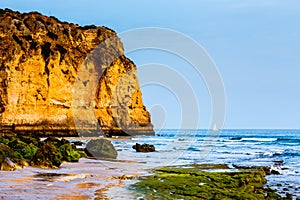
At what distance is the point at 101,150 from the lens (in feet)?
85.1

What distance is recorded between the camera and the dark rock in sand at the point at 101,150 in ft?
83.7

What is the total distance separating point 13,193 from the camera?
1109cm

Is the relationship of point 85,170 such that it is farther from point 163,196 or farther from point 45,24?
point 45,24

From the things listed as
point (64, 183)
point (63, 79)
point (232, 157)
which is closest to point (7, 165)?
point (64, 183)

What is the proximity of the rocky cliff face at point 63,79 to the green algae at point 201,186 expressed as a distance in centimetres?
4584

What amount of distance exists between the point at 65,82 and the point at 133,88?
23.7 m

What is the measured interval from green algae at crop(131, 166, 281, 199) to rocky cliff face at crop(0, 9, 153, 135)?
45842 millimetres

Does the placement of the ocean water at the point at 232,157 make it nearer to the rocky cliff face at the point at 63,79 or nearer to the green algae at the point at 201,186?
the green algae at the point at 201,186

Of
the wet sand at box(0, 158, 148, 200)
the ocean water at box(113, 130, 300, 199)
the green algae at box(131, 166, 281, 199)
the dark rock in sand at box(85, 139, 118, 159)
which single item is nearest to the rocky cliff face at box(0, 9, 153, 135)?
the ocean water at box(113, 130, 300, 199)

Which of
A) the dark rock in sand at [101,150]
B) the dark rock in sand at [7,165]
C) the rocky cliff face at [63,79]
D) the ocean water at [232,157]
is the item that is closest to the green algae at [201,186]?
the ocean water at [232,157]

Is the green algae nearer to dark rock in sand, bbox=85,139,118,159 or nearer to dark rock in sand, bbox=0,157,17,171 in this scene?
dark rock in sand, bbox=0,157,17,171

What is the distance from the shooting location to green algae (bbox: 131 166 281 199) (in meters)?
13.2

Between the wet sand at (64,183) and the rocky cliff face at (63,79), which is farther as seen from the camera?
the rocky cliff face at (63,79)

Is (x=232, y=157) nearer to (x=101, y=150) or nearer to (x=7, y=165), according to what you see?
(x=101, y=150)
